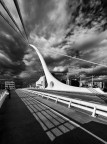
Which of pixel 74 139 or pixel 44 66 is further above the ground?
pixel 44 66

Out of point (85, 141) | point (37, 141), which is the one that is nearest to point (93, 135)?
point (85, 141)

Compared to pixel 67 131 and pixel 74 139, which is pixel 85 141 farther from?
pixel 67 131

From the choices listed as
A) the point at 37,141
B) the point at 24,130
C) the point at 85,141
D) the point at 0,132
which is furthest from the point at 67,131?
the point at 0,132

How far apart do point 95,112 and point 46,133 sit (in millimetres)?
4281

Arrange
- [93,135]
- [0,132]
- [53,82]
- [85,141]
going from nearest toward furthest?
[85,141] < [93,135] < [0,132] < [53,82]

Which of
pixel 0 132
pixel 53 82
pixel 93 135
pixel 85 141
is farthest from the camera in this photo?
pixel 53 82

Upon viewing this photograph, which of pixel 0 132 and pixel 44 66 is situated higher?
pixel 44 66

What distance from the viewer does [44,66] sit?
2324 inches

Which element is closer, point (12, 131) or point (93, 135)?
point (93, 135)

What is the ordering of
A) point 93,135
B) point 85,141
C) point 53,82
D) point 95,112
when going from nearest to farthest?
point 85,141, point 93,135, point 95,112, point 53,82

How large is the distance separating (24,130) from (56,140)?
1.85 meters

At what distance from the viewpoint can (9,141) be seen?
401 cm

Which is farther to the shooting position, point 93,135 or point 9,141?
point 93,135

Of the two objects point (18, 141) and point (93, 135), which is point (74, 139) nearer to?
point (93, 135)
